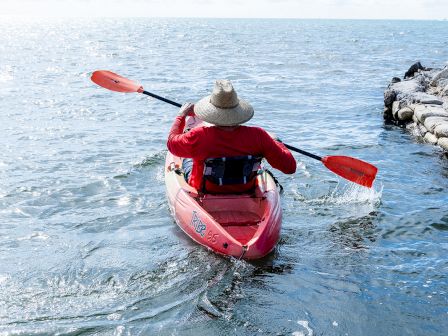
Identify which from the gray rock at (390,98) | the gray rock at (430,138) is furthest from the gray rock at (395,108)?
the gray rock at (430,138)

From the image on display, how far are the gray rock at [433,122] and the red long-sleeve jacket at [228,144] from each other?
232 inches

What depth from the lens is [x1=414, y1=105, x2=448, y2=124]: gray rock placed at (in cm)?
1089

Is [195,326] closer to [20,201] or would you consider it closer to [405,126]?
[20,201]

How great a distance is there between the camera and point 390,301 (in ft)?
15.8

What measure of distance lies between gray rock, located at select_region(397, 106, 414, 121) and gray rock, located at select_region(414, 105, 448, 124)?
253 mm

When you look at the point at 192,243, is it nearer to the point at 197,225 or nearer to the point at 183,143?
the point at 197,225

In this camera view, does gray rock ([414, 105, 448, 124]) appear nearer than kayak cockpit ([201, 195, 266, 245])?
No

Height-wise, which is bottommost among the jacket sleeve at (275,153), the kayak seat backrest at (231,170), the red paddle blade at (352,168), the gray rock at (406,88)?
the gray rock at (406,88)

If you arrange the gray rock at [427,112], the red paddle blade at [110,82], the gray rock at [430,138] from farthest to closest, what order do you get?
the gray rock at [427,112] < the gray rock at [430,138] < the red paddle blade at [110,82]

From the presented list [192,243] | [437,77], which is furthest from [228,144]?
[437,77]

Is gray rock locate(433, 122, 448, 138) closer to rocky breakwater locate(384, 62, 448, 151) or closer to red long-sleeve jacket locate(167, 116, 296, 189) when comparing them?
rocky breakwater locate(384, 62, 448, 151)

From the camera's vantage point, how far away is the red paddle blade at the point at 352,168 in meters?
6.81

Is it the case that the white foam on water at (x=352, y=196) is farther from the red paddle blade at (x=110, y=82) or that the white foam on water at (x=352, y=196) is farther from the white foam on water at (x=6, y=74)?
the white foam on water at (x=6, y=74)

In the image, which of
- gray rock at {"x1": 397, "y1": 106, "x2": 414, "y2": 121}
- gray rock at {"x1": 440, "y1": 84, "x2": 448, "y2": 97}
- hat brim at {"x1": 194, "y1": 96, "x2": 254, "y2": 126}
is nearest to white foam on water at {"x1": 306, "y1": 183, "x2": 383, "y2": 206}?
hat brim at {"x1": 194, "y1": 96, "x2": 254, "y2": 126}
